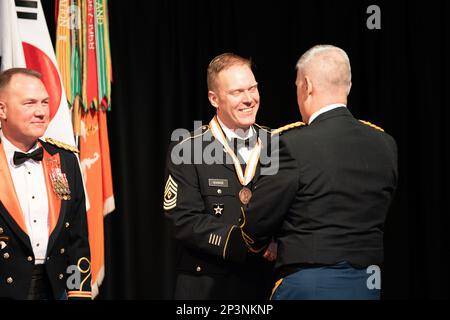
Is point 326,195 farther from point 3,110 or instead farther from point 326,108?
point 3,110

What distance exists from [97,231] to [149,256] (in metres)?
0.60

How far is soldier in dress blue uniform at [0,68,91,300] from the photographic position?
2.86m

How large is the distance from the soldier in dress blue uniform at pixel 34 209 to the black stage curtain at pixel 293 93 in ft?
5.42

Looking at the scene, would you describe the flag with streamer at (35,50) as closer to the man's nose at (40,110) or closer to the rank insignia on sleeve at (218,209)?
the man's nose at (40,110)

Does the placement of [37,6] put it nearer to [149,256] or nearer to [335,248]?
[149,256]

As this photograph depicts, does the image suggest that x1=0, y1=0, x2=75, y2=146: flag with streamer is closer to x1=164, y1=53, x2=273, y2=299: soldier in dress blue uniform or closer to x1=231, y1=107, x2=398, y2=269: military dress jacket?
x1=164, y1=53, x2=273, y2=299: soldier in dress blue uniform

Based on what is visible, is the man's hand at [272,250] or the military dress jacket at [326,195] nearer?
the military dress jacket at [326,195]

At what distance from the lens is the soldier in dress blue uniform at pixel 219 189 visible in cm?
298

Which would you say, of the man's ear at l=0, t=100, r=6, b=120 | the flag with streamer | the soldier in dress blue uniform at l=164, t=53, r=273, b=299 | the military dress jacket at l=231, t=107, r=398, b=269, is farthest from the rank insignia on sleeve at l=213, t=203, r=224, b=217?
the flag with streamer

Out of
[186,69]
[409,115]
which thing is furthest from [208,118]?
[409,115]

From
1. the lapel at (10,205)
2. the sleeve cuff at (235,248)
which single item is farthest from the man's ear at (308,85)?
the lapel at (10,205)

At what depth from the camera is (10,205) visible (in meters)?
2.89

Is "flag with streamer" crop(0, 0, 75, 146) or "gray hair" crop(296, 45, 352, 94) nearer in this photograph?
"gray hair" crop(296, 45, 352, 94)

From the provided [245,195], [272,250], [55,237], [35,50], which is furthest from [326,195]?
[35,50]
